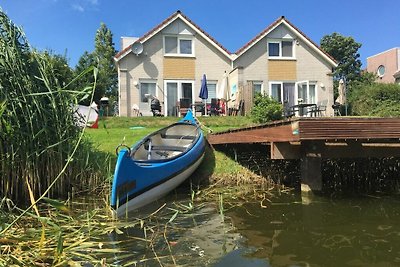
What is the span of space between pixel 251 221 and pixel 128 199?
1886 millimetres

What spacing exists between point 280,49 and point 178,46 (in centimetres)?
592

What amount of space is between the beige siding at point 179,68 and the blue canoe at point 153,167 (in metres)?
10.1

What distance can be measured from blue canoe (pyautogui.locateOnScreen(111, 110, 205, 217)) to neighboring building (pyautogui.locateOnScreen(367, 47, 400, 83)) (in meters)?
32.7

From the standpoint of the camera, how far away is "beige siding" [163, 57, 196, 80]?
20.5 meters

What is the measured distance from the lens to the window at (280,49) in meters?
22.0

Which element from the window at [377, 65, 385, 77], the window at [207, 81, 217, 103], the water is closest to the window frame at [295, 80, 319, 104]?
the window at [207, 81, 217, 103]

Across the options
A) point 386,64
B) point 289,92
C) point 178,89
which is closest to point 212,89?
point 178,89

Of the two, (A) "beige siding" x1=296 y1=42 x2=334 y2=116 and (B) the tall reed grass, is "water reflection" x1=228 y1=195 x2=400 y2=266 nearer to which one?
(B) the tall reed grass

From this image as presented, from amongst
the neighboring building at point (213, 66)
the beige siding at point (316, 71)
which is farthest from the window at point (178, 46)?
the beige siding at point (316, 71)

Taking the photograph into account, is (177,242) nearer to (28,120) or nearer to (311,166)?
(28,120)

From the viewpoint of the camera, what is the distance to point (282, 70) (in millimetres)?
21828

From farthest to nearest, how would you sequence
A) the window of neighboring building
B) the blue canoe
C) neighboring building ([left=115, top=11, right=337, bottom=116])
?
the window of neighboring building
neighboring building ([left=115, top=11, right=337, bottom=116])
the blue canoe

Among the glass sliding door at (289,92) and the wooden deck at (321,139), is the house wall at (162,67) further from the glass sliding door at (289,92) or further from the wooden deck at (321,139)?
the wooden deck at (321,139)

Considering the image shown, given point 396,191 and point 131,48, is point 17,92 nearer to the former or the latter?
point 396,191
